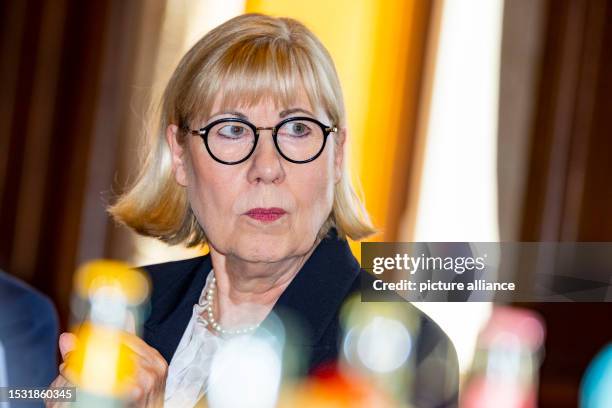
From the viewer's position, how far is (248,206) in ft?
4.30

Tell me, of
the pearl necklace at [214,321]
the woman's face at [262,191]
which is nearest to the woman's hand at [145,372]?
the pearl necklace at [214,321]

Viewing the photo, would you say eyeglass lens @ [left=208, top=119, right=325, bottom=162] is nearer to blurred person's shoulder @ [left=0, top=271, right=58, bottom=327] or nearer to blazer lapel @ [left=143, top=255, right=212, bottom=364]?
blazer lapel @ [left=143, top=255, right=212, bottom=364]

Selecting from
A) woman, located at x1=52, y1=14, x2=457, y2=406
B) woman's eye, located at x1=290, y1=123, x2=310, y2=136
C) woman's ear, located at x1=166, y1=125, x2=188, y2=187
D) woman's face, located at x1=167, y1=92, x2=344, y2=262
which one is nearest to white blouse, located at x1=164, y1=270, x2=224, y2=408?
woman, located at x1=52, y1=14, x2=457, y2=406

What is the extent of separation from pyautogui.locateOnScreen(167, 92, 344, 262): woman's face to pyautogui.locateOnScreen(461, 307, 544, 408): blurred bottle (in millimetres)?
384

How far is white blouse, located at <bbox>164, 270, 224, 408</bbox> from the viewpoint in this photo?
4.49 feet

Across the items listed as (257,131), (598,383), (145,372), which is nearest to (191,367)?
(145,372)

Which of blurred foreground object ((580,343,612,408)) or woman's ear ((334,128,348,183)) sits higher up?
woman's ear ((334,128,348,183))

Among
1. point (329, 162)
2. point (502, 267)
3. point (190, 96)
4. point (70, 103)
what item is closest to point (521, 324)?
point (502, 267)

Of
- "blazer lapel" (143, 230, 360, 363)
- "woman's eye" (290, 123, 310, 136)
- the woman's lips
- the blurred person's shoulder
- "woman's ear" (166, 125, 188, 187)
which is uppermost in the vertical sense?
"woman's eye" (290, 123, 310, 136)

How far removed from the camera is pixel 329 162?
1.35 m

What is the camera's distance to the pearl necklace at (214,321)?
137 centimetres

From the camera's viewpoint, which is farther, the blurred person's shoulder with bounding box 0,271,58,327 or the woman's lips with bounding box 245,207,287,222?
the blurred person's shoulder with bounding box 0,271,58,327

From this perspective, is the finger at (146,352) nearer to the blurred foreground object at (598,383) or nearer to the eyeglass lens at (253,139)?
the eyeglass lens at (253,139)

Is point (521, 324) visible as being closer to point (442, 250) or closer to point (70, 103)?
point (442, 250)
